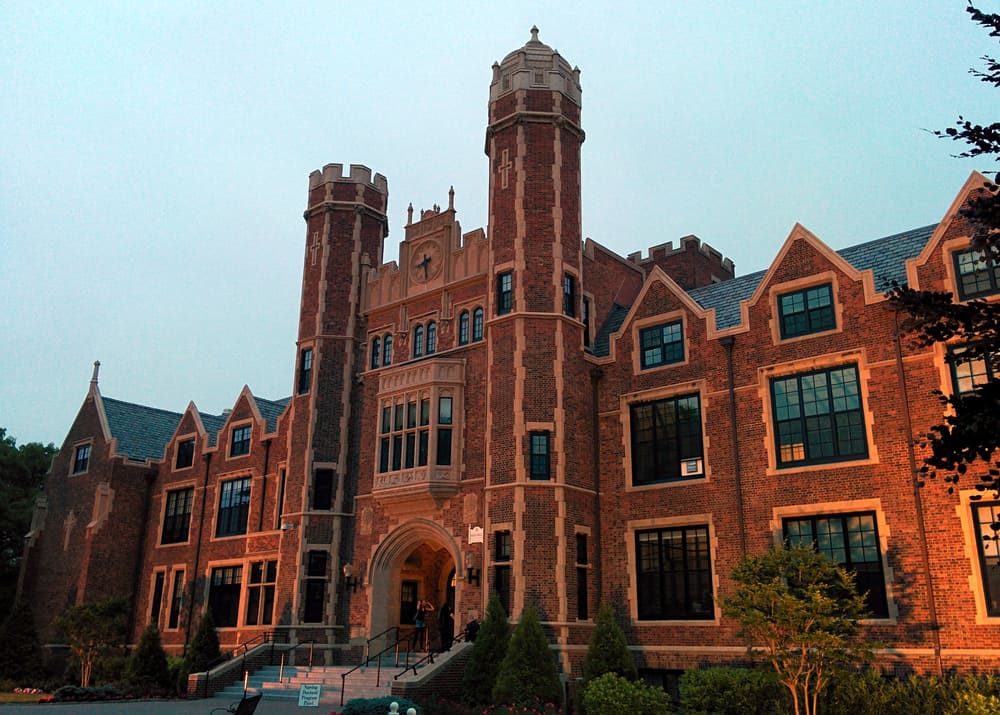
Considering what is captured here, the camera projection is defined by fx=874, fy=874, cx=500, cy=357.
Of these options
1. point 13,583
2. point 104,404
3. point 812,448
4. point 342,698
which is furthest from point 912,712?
point 13,583

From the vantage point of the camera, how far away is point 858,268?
22984 millimetres

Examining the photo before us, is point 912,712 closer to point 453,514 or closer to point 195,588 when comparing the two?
point 453,514

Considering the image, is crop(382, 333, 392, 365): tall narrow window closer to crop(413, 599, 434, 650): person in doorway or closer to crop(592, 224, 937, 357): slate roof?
crop(592, 224, 937, 357): slate roof

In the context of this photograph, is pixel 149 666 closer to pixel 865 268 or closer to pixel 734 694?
pixel 734 694

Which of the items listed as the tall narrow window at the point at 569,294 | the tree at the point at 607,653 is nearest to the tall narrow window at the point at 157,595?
the tall narrow window at the point at 569,294

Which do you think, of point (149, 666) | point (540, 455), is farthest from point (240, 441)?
point (540, 455)

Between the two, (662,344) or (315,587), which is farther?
(315,587)

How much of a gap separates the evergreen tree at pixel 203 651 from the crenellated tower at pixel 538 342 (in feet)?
34.7

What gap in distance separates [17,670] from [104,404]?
1332 centimetres

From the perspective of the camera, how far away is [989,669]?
691 inches

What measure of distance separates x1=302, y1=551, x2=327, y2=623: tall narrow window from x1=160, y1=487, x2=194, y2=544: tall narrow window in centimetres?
1106

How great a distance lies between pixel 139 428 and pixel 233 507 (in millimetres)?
10571

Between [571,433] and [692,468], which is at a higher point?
[571,433]

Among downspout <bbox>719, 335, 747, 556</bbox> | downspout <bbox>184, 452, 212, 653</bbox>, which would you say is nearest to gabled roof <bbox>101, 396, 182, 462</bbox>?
downspout <bbox>184, 452, 212, 653</bbox>
